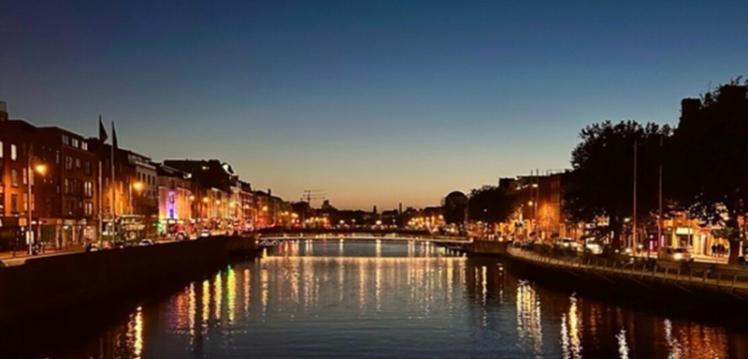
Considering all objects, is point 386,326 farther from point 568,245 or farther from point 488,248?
point 488,248

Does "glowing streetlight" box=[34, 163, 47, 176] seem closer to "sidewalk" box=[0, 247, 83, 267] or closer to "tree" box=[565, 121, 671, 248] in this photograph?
"sidewalk" box=[0, 247, 83, 267]

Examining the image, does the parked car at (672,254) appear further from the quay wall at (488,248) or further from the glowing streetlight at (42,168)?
the quay wall at (488,248)

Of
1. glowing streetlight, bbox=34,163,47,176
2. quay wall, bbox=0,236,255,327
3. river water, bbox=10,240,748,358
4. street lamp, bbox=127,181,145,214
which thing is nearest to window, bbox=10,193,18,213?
glowing streetlight, bbox=34,163,47,176

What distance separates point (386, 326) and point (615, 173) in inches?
1931

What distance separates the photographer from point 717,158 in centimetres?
7544

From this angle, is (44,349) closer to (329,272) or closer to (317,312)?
(317,312)

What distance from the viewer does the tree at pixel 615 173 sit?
106 meters

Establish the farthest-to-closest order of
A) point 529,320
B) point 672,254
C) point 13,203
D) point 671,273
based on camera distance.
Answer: point 13,203 → point 672,254 → point 529,320 → point 671,273

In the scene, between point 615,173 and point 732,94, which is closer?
point 732,94

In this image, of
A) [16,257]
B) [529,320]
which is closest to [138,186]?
[16,257]

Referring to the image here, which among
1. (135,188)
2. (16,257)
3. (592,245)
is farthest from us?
(135,188)

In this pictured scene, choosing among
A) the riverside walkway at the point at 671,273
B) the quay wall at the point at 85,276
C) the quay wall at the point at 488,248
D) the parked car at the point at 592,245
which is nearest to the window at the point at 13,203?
the quay wall at the point at 85,276

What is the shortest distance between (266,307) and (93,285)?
16193 millimetres

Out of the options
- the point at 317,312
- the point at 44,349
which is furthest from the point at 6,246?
the point at 44,349
